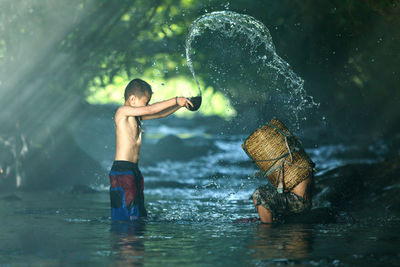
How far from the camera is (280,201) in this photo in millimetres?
7055

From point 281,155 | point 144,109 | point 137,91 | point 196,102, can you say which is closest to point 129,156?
point 144,109

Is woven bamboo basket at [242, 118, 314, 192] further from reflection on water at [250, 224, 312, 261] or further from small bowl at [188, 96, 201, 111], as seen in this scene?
small bowl at [188, 96, 201, 111]

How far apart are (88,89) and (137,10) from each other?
3.13 m

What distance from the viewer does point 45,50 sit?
1486 centimetres

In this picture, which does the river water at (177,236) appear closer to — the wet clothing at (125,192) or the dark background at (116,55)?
the wet clothing at (125,192)

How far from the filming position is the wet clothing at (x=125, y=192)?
23.5ft

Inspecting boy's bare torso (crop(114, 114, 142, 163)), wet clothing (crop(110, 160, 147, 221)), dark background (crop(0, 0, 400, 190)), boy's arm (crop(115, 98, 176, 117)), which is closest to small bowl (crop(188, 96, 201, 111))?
boy's arm (crop(115, 98, 176, 117))

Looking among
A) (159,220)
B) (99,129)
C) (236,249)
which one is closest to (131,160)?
(159,220)

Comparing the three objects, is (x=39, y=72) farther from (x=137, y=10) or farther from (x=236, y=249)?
(x=236, y=249)

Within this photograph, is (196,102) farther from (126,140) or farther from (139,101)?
(126,140)

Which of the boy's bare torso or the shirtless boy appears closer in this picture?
the shirtless boy

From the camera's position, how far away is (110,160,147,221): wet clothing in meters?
7.15

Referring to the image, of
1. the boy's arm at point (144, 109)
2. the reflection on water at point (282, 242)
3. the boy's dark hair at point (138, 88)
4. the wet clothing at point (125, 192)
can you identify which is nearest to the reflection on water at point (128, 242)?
the wet clothing at point (125, 192)

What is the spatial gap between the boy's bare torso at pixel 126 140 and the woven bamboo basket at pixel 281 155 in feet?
4.20
